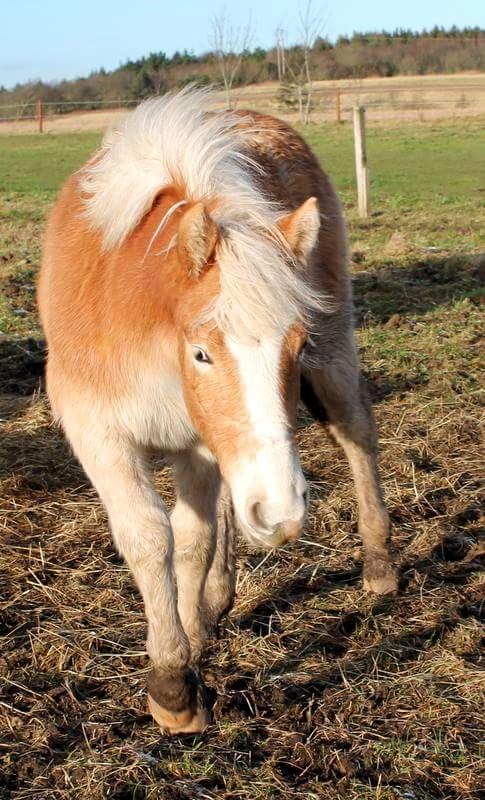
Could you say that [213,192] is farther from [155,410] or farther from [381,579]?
Result: [381,579]

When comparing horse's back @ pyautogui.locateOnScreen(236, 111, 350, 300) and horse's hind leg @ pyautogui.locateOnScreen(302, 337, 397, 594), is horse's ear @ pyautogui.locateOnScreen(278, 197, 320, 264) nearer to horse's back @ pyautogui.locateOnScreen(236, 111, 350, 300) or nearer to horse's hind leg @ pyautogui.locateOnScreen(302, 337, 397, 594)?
horse's back @ pyautogui.locateOnScreen(236, 111, 350, 300)

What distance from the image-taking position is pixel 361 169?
591 inches

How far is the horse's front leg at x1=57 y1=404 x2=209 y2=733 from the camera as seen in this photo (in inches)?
121

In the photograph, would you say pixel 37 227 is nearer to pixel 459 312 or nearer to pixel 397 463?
pixel 459 312

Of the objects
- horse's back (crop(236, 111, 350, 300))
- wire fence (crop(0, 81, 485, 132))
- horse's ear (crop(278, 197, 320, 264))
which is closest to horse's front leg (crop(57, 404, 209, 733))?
horse's ear (crop(278, 197, 320, 264))

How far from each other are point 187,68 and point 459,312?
58.0m

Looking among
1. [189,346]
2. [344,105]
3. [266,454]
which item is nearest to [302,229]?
[189,346]

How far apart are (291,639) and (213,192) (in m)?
1.76

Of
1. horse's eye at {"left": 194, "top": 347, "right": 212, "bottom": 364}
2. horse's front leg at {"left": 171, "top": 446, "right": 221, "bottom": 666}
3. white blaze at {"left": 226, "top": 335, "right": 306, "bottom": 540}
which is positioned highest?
horse's eye at {"left": 194, "top": 347, "right": 212, "bottom": 364}

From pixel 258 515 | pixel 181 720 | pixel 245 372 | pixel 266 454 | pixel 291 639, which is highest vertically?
pixel 245 372

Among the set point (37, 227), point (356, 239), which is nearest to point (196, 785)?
point (356, 239)

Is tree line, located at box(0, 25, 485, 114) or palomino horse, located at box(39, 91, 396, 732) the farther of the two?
tree line, located at box(0, 25, 485, 114)

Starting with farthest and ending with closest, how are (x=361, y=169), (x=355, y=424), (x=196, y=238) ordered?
(x=361, y=169)
(x=355, y=424)
(x=196, y=238)

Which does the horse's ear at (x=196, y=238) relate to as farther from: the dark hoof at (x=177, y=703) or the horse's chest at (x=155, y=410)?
the dark hoof at (x=177, y=703)
